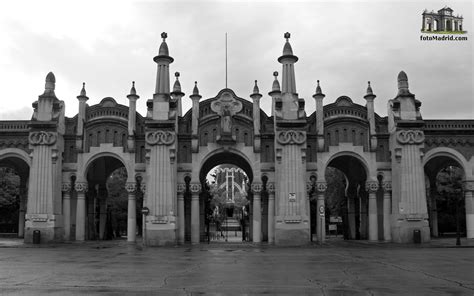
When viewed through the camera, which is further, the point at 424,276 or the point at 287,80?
the point at 287,80

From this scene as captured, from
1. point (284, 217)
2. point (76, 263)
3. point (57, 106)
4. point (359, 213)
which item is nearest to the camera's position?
point (76, 263)

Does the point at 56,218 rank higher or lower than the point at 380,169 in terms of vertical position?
lower

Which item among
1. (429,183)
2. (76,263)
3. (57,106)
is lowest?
(76,263)

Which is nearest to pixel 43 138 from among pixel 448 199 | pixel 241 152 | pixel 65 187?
pixel 65 187

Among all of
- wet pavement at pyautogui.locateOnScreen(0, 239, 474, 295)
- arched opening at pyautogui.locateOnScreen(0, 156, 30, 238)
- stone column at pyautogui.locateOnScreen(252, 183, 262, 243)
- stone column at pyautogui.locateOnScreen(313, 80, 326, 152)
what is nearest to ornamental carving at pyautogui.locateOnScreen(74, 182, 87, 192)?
arched opening at pyautogui.locateOnScreen(0, 156, 30, 238)

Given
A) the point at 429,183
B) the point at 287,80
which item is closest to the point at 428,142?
the point at 429,183

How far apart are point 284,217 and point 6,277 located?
23646mm

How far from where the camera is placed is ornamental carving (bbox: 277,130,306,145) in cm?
3831

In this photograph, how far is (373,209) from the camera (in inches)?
1572

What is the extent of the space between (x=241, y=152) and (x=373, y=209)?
10.6 metres

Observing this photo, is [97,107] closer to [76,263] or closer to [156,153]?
[156,153]

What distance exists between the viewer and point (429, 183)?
47688 mm

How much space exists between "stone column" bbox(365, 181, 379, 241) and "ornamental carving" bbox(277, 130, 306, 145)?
6299 millimetres

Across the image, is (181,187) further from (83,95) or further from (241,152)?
(83,95)
